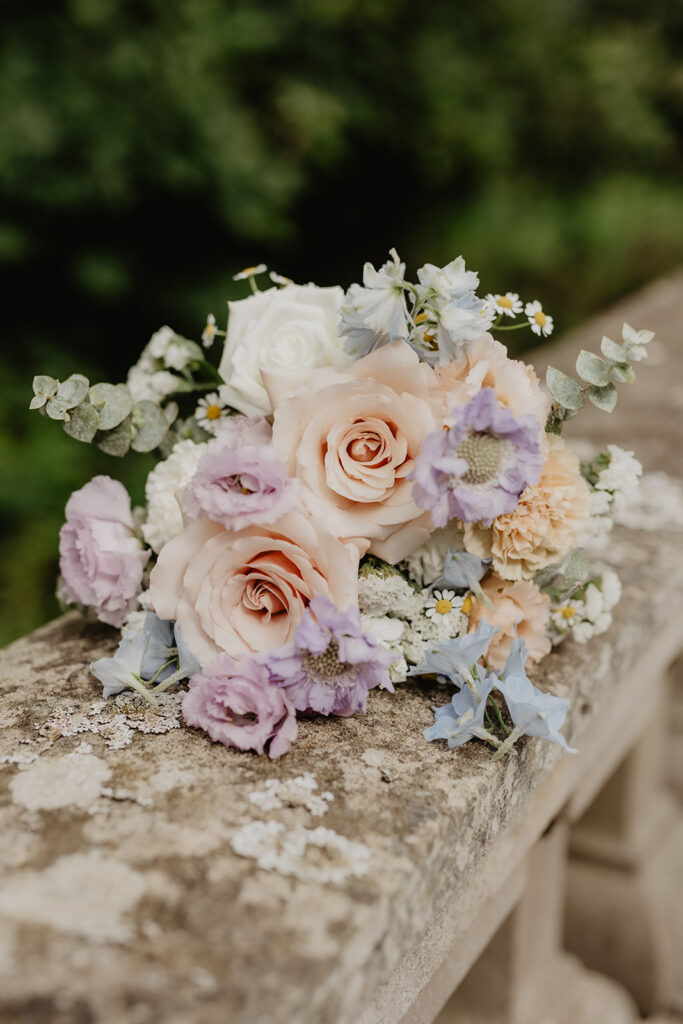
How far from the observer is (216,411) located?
113 centimetres

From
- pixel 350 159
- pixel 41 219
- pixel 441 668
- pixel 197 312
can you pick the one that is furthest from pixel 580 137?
pixel 441 668

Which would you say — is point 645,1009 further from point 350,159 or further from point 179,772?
point 350,159

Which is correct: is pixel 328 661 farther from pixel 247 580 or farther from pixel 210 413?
pixel 210 413

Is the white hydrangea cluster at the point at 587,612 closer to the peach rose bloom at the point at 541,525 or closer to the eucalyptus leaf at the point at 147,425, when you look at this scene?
the peach rose bloom at the point at 541,525

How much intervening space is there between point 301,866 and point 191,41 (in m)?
3.73

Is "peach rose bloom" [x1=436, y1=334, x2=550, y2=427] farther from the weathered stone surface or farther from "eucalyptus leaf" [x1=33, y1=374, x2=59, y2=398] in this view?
"eucalyptus leaf" [x1=33, y1=374, x2=59, y2=398]

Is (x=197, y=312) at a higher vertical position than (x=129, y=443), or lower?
higher

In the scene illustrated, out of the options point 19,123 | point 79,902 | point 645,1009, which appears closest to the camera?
point 79,902

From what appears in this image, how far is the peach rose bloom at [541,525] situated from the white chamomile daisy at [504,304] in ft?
0.50

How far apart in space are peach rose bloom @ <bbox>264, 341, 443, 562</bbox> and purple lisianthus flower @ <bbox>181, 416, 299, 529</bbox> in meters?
0.04

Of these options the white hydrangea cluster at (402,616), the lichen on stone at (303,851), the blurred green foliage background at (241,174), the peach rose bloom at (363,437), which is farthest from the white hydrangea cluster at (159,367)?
the blurred green foliage background at (241,174)

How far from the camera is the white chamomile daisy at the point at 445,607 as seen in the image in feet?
3.16

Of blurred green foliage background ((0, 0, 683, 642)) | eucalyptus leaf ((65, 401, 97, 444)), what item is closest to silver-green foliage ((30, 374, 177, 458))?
eucalyptus leaf ((65, 401, 97, 444))

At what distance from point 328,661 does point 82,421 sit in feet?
1.49
